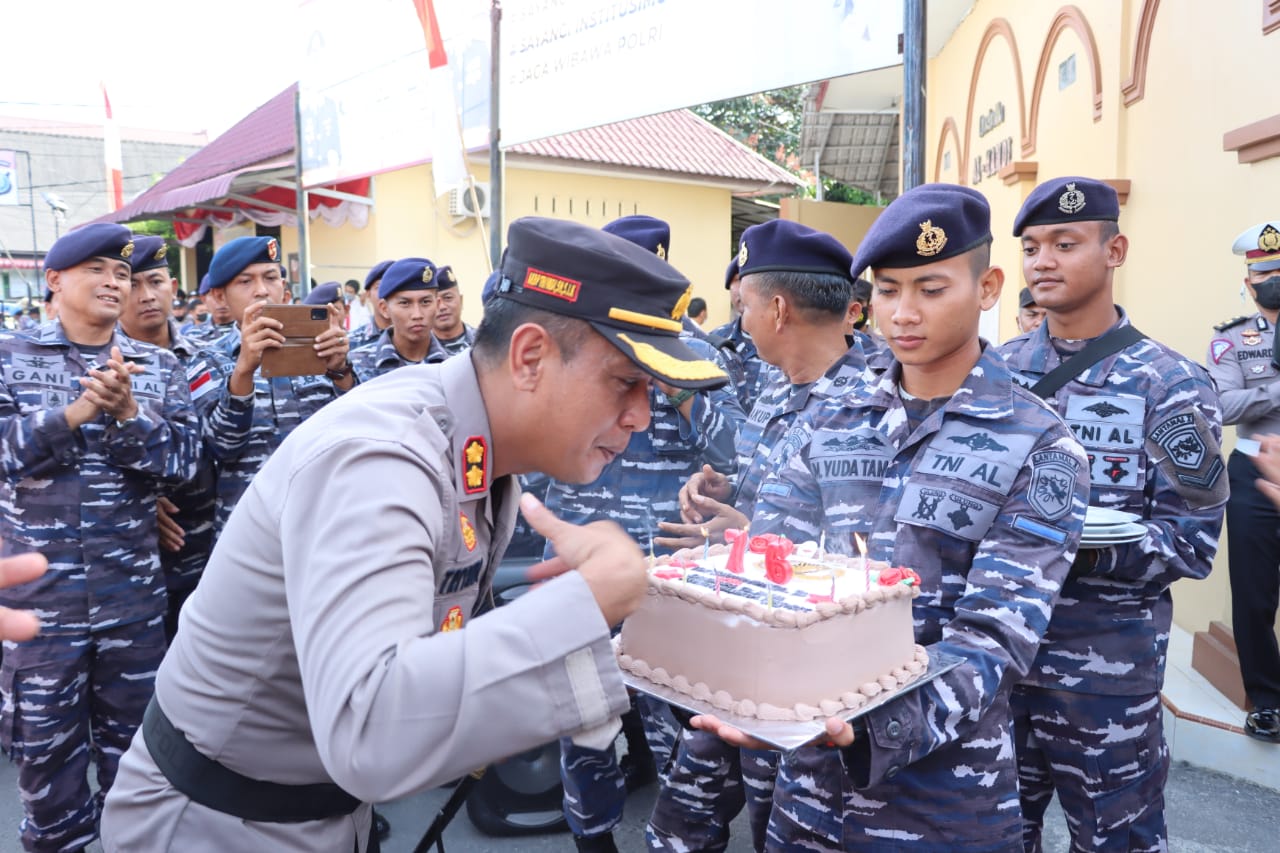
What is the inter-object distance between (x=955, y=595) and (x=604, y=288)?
122 centimetres

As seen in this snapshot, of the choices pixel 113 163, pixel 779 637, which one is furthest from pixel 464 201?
pixel 779 637

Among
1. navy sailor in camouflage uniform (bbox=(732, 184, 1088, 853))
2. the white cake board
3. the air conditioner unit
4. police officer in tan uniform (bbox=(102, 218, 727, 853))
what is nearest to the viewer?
police officer in tan uniform (bbox=(102, 218, 727, 853))

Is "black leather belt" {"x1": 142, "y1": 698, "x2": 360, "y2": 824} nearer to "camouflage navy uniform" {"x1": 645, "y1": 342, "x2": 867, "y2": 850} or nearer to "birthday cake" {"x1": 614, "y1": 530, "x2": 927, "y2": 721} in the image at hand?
"birthday cake" {"x1": 614, "y1": 530, "x2": 927, "y2": 721}

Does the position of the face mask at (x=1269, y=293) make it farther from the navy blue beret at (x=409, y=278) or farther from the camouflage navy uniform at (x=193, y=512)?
the camouflage navy uniform at (x=193, y=512)

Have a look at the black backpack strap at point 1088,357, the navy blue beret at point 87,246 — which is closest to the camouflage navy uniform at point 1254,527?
the black backpack strap at point 1088,357

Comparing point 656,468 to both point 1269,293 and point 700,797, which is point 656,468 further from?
point 1269,293

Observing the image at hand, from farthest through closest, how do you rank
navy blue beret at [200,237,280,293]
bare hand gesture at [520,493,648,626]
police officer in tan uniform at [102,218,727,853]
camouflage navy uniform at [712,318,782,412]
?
1. camouflage navy uniform at [712,318,782,412]
2. navy blue beret at [200,237,280,293]
3. bare hand gesture at [520,493,648,626]
4. police officer in tan uniform at [102,218,727,853]

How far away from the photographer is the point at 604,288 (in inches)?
59.4

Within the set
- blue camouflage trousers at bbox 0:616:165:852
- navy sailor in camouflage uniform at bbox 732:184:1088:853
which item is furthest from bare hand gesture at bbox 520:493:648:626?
blue camouflage trousers at bbox 0:616:165:852

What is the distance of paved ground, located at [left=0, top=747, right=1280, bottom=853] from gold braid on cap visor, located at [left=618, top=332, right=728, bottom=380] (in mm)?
3100

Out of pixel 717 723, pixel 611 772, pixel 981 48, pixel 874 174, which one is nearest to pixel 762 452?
pixel 611 772

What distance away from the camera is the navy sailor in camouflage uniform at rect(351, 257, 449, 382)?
5.51 m

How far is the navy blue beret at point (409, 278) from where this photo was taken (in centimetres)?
549

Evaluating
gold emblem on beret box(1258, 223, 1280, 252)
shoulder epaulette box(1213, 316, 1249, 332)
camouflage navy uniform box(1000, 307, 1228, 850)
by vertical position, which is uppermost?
gold emblem on beret box(1258, 223, 1280, 252)
